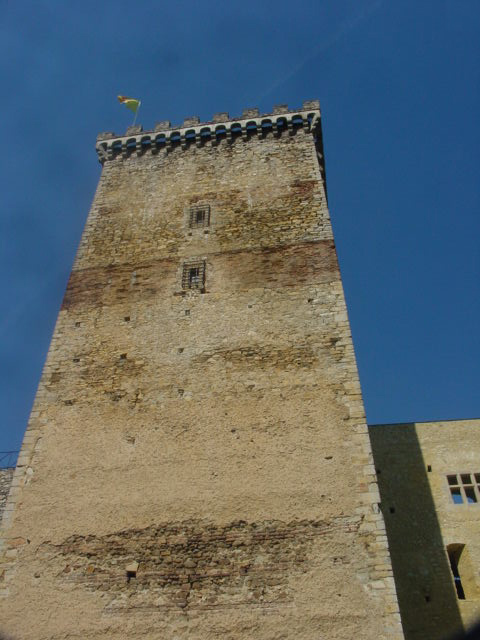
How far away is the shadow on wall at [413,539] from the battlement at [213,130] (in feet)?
25.7

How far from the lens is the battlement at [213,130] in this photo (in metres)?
14.4

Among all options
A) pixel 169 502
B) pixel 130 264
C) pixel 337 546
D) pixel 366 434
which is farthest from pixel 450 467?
pixel 130 264

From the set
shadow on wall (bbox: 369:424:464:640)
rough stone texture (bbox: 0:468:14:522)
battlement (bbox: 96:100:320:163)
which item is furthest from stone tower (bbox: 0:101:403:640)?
rough stone texture (bbox: 0:468:14:522)

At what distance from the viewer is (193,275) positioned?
1112 centimetres

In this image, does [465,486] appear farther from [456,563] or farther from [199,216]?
[199,216]

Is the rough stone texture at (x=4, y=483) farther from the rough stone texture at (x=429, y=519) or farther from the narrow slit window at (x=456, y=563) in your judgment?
the narrow slit window at (x=456, y=563)

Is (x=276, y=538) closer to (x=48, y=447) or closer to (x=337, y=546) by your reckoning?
(x=337, y=546)

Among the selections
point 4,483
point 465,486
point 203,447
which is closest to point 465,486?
point 465,486

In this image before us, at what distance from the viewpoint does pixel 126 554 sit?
771 centimetres

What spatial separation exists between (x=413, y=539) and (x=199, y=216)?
25.9ft

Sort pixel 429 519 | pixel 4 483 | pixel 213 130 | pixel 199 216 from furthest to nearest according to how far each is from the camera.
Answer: pixel 213 130
pixel 4 483
pixel 199 216
pixel 429 519

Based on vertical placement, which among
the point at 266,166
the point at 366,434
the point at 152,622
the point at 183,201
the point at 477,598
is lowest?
the point at 152,622

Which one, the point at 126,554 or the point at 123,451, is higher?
the point at 123,451

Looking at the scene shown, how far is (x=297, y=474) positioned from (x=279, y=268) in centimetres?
424
